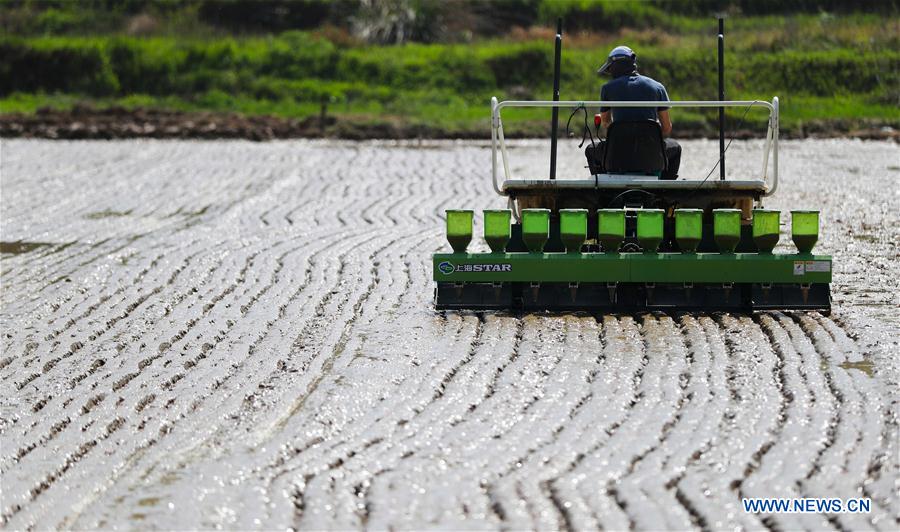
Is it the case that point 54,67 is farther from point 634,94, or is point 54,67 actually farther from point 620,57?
point 634,94

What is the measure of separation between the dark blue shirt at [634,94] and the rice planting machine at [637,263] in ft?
1.45

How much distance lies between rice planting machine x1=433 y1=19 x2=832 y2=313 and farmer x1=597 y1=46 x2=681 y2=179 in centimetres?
44

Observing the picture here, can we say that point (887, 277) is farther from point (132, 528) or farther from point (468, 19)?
point (468, 19)

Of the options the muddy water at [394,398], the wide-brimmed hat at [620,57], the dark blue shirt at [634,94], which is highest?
the wide-brimmed hat at [620,57]

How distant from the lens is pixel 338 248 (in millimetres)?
12312

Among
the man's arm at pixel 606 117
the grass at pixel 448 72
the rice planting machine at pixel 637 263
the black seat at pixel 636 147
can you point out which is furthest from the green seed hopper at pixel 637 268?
the grass at pixel 448 72

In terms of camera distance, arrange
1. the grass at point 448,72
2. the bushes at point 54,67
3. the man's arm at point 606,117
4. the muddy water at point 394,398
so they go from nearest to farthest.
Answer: the muddy water at point 394,398 → the man's arm at point 606,117 → the grass at point 448,72 → the bushes at point 54,67

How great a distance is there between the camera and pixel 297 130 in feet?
82.6

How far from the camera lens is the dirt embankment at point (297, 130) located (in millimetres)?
24656

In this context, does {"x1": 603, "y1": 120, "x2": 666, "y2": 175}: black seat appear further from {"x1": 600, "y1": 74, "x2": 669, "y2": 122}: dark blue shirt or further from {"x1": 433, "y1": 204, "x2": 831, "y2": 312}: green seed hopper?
{"x1": 433, "y1": 204, "x2": 831, "y2": 312}: green seed hopper

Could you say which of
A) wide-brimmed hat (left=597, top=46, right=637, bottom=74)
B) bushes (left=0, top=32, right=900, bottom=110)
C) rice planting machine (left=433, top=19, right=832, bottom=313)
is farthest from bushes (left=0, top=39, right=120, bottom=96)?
rice planting machine (left=433, top=19, right=832, bottom=313)

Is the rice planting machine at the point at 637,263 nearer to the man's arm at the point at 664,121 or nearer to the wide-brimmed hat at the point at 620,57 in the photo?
the man's arm at the point at 664,121

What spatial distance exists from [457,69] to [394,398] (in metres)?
24.5

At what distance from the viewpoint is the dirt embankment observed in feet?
80.9
